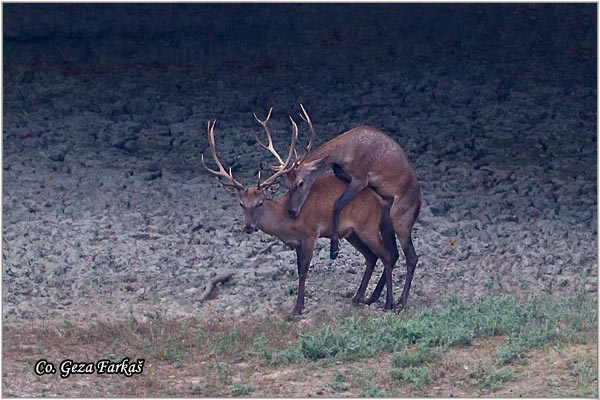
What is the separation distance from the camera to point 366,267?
34.9 ft

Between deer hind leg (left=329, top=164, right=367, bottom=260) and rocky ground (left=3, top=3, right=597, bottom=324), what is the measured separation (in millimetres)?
576

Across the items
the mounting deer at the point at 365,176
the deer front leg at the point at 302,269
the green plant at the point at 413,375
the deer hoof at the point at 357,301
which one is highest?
the mounting deer at the point at 365,176

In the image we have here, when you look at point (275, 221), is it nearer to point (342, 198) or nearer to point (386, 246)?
point (342, 198)

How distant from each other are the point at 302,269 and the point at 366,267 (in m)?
0.63

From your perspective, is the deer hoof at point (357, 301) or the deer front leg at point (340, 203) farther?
the deer hoof at point (357, 301)

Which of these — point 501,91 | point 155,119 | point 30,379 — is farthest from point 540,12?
point 30,379

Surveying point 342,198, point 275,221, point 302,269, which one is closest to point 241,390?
point 302,269

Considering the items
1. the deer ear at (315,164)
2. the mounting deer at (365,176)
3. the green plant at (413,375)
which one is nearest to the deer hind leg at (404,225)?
the mounting deer at (365,176)

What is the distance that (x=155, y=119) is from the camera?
48.6 feet

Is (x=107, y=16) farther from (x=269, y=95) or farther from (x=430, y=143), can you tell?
(x=430, y=143)

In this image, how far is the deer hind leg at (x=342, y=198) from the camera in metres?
10.3

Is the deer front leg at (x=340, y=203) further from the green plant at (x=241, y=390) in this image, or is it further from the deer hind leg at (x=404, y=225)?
the green plant at (x=241, y=390)

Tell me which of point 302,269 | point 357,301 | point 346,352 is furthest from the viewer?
point 357,301

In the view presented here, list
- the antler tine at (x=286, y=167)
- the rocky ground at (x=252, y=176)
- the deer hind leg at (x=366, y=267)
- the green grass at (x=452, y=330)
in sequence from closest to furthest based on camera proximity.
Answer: the green grass at (x=452, y=330) < the antler tine at (x=286, y=167) < the deer hind leg at (x=366, y=267) < the rocky ground at (x=252, y=176)
